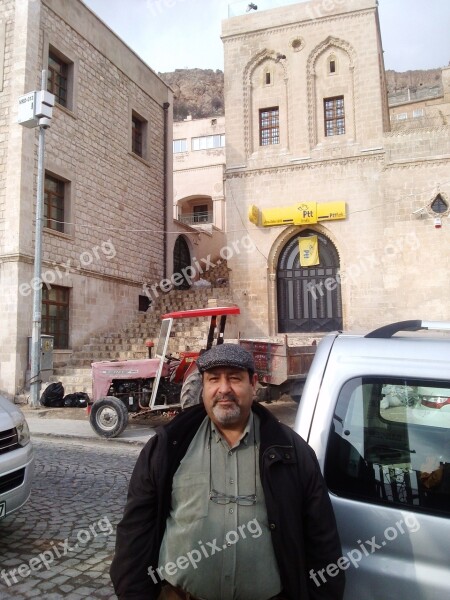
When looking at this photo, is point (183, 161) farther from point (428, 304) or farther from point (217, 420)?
point (217, 420)

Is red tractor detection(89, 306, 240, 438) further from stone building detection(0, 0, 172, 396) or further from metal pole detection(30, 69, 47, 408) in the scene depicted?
stone building detection(0, 0, 172, 396)

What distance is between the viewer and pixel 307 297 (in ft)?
61.6

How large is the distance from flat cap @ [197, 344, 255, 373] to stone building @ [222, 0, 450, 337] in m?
16.2

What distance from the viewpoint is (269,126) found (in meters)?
19.9

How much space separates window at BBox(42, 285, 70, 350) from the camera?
49.0ft

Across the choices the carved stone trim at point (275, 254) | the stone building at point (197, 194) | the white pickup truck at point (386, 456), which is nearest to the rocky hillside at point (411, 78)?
the stone building at point (197, 194)

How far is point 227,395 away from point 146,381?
24.6 ft

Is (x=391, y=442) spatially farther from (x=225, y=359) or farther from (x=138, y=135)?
(x=138, y=135)

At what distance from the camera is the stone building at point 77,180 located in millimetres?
13812

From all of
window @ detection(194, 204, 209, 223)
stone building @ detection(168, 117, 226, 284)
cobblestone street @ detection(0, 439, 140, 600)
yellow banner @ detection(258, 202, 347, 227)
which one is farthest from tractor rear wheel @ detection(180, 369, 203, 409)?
window @ detection(194, 204, 209, 223)

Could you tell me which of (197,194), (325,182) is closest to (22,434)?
(325,182)

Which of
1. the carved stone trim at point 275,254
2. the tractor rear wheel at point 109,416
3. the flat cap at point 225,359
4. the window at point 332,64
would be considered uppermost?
the window at point 332,64

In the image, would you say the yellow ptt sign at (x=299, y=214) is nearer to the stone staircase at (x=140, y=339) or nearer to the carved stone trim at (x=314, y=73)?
the carved stone trim at (x=314, y=73)

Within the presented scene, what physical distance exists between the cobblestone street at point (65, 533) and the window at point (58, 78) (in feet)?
43.7
